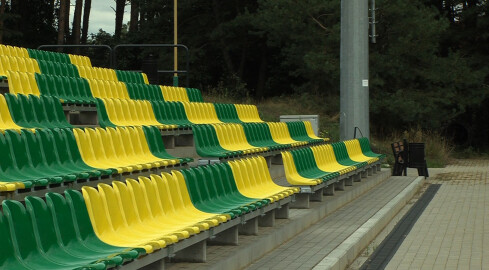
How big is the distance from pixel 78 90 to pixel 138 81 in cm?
512

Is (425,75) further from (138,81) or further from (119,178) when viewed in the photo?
(119,178)

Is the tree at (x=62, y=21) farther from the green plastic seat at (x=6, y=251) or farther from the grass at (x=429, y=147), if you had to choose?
the green plastic seat at (x=6, y=251)

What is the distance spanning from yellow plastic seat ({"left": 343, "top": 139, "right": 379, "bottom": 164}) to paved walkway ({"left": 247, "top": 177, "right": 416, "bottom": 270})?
1.99 m

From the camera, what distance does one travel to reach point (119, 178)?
8445 mm

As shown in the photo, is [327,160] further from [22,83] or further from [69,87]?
[22,83]

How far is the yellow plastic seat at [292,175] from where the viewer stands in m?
11.1

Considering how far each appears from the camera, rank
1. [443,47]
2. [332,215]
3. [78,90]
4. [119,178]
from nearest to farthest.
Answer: [119,178]
[332,215]
[78,90]
[443,47]

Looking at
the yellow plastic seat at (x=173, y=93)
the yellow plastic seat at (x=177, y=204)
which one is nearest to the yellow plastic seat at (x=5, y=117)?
the yellow plastic seat at (x=177, y=204)

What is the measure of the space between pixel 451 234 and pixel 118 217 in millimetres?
6125

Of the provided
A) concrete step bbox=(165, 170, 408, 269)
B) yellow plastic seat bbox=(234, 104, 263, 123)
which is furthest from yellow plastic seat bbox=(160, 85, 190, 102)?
concrete step bbox=(165, 170, 408, 269)

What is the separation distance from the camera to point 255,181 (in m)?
10.0

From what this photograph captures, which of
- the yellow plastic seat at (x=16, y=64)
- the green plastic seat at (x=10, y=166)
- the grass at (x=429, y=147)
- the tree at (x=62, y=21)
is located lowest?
the grass at (x=429, y=147)

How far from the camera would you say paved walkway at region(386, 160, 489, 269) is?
8938 mm

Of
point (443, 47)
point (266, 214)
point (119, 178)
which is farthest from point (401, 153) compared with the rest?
point (443, 47)
